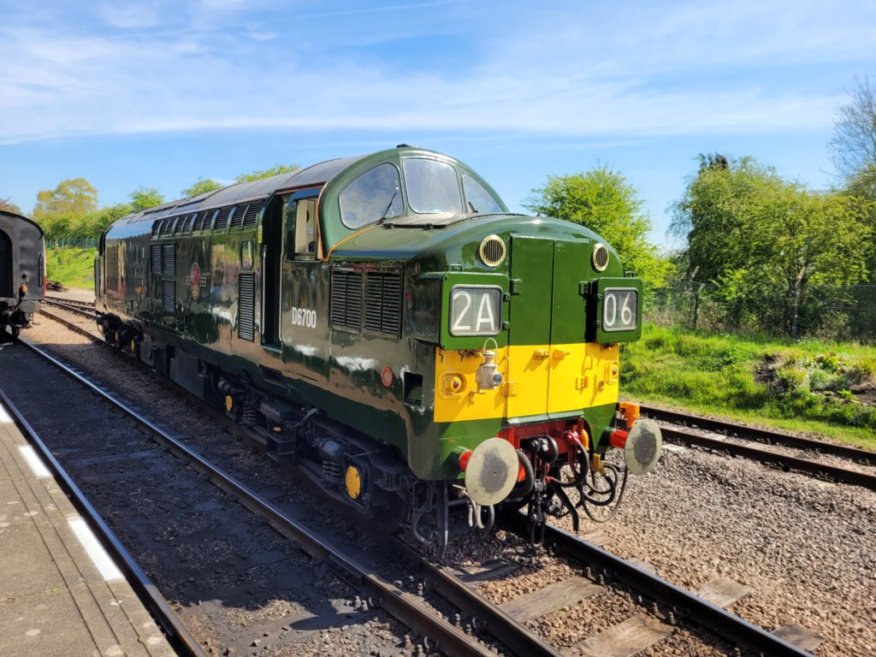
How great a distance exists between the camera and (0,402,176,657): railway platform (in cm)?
417

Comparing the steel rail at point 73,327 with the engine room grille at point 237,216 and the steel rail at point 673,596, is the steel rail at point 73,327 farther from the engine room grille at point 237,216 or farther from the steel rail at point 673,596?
the steel rail at point 673,596

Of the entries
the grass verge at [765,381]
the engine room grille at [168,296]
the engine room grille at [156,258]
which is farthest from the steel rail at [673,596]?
the engine room grille at [156,258]

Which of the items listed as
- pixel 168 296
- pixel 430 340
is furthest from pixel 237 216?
pixel 430 340

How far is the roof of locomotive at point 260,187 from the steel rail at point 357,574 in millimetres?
3387

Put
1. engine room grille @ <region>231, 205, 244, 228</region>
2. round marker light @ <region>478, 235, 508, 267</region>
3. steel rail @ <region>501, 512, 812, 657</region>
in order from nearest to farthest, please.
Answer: steel rail @ <region>501, 512, 812, 657</region>, round marker light @ <region>478, 235, 508, 267</region>, engine room grille @ <region>231, 205, 244, 228</region>

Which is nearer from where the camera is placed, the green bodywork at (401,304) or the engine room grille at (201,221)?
the green bodywork at (401,304)

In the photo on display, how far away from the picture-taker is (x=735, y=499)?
7859 millimetres

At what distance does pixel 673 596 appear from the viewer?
5.21 meters

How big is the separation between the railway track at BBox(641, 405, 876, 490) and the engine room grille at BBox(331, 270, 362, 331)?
6284mm

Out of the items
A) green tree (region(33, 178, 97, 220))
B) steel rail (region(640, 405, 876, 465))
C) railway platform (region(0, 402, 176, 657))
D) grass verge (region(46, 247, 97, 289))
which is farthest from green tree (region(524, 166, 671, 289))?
green tree (region(33, 178, 97, 220))

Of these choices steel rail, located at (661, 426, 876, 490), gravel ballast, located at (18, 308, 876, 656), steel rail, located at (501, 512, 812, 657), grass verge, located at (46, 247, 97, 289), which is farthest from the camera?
grass verge, located at (46, 247, 97, 289)

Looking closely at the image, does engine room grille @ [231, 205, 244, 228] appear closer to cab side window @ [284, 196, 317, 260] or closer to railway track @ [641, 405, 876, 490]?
cab side window @ [284, 196, 317, 260]

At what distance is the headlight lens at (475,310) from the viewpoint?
16.6ft

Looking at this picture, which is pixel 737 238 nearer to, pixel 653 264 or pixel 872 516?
pixel 653 264
